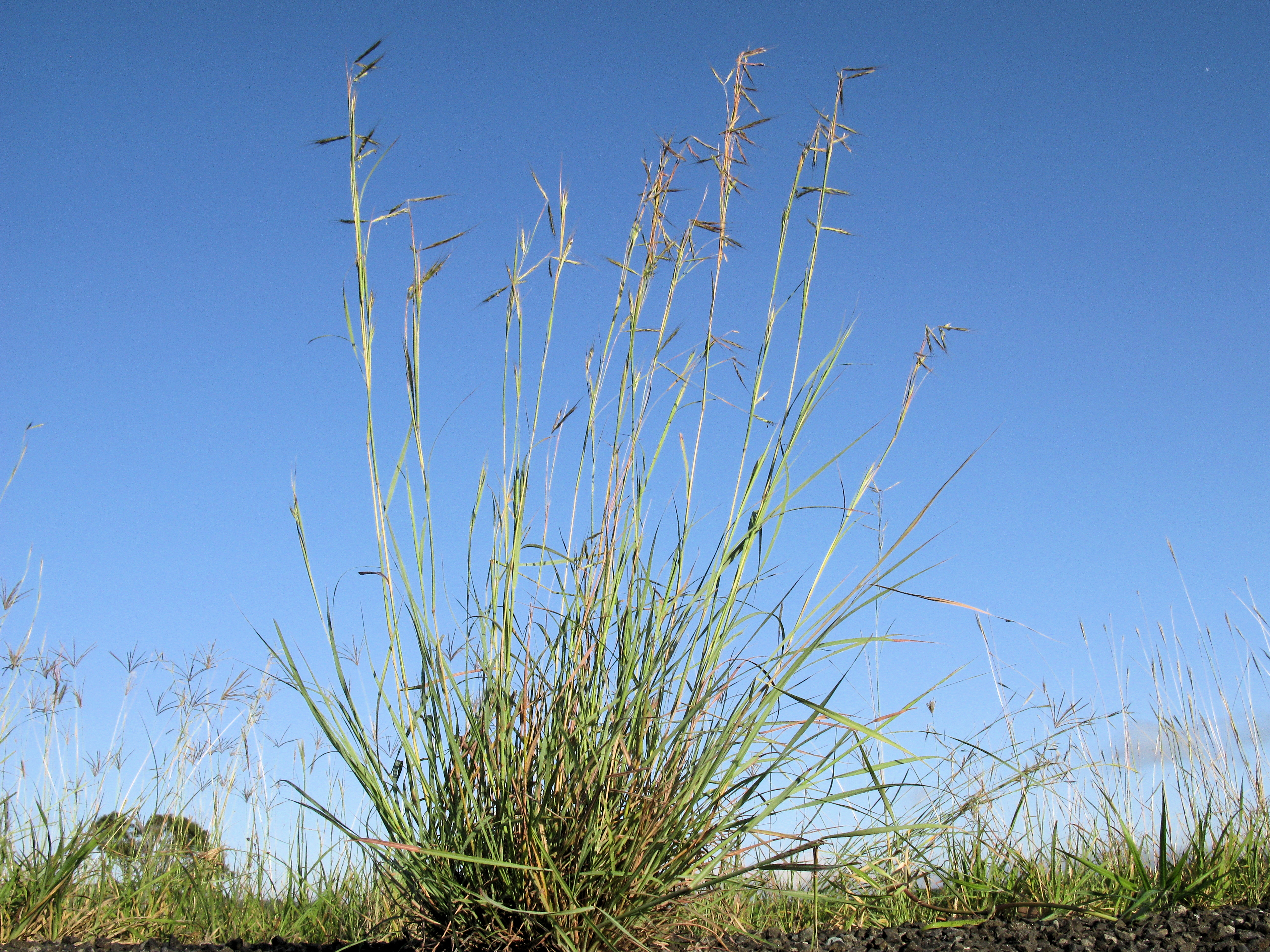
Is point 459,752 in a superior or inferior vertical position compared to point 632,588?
inferior

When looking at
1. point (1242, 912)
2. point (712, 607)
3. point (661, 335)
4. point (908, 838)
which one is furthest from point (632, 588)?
point (1242, 912)

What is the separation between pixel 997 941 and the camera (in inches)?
70.4

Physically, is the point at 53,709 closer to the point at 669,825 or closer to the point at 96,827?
the point at 96,827

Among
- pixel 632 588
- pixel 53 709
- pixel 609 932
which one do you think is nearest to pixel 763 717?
pixel 632 588

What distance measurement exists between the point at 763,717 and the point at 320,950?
3.97 ft

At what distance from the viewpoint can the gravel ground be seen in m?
1.72

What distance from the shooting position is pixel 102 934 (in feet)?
6.97

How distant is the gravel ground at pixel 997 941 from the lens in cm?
172

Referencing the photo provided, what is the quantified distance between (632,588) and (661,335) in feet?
1.54

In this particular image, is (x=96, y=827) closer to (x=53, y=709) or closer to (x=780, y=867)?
(x=53, y=709)

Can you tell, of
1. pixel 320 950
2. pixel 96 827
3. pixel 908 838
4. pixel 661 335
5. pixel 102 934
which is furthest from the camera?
pixel 96 827

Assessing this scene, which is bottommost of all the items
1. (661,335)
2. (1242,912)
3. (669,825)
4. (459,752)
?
(1242,912)

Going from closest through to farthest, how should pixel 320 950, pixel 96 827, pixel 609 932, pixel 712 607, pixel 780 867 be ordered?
pixel 780 867 → pixel 609 932 → pixel 712 607 → pixel 320 950 → pixel 96 827

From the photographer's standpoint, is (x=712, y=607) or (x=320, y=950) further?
(x=320, y=950)
